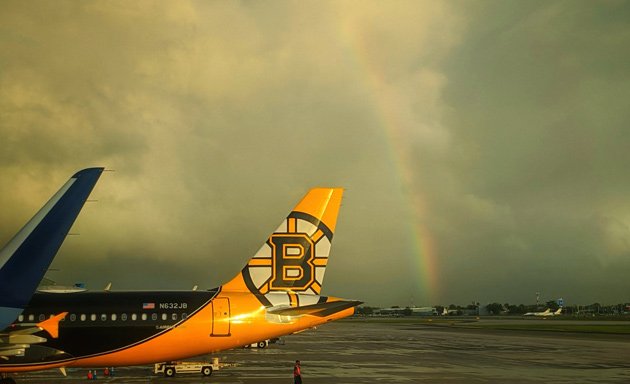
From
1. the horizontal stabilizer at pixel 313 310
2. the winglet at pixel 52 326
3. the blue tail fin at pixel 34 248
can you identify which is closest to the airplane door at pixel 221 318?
the horizontal stabilizer at pixel 313 310

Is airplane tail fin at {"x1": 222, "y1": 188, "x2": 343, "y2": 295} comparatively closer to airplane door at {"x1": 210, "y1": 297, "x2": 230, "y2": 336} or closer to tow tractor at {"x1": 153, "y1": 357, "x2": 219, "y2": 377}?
airplane door at {"x1": 210, "y1": 297, "x2": 230, "y2": 336}

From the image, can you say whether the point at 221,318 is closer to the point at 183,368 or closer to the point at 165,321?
the point at 165,321

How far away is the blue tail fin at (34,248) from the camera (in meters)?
14.1

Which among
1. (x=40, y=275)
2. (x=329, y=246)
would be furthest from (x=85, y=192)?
(x=329, y=246)

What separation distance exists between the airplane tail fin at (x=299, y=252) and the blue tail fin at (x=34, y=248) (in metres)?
15.8

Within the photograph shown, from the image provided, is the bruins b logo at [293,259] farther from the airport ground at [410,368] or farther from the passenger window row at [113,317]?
the airport ground at [410,368]

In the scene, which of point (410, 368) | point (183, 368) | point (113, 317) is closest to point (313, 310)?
point (113, 317)

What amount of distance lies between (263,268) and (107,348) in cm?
793

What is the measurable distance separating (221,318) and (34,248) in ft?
48.5

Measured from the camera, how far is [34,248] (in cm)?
1448

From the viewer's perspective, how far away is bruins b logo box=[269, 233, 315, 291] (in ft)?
99.7

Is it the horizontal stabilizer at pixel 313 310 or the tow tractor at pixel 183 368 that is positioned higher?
the horizontal stabilizer at pixel 313 310

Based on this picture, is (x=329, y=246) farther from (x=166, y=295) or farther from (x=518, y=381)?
(x=518, y=381)

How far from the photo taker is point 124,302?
29.2 meters
